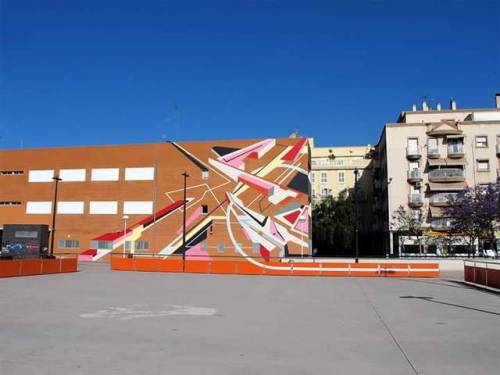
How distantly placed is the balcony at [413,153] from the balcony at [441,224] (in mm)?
8407

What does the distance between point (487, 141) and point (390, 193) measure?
1342cm

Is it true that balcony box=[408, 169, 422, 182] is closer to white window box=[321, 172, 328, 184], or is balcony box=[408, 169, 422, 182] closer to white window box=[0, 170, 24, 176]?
white window box=[321, 172, 328, 184]

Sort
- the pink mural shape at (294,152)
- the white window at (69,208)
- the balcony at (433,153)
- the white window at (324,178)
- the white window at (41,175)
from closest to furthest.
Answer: the pink mural shape at (294,152) < the white window at (69,208) < the balcony at (433,153) < the white window at (41,175) < the white window at (324,178)

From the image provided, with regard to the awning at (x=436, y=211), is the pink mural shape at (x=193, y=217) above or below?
below

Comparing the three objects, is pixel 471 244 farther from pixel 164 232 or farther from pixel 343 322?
pixel 343 322

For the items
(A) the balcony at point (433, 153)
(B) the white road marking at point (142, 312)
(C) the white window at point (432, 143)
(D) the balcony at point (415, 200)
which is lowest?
(B) the white road marking at point (142, 312)

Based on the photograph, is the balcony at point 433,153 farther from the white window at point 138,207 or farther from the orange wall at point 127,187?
the white window at point 138,207

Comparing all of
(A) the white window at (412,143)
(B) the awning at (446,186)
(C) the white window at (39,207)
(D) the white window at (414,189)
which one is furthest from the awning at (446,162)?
(C) the white window at (39,207)

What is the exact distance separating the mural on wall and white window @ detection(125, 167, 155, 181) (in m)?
3.21

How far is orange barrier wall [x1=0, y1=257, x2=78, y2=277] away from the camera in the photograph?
2882 cm

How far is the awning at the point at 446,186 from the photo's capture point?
200 feet

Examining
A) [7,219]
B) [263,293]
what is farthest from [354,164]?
[263,293]

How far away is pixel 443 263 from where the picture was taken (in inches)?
1576

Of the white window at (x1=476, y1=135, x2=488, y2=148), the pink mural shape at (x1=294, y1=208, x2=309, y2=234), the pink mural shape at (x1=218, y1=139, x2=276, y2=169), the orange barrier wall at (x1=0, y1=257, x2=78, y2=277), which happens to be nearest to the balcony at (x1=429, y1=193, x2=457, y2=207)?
the white window at (x1=476, y1=135, x2=488, y2=148)
